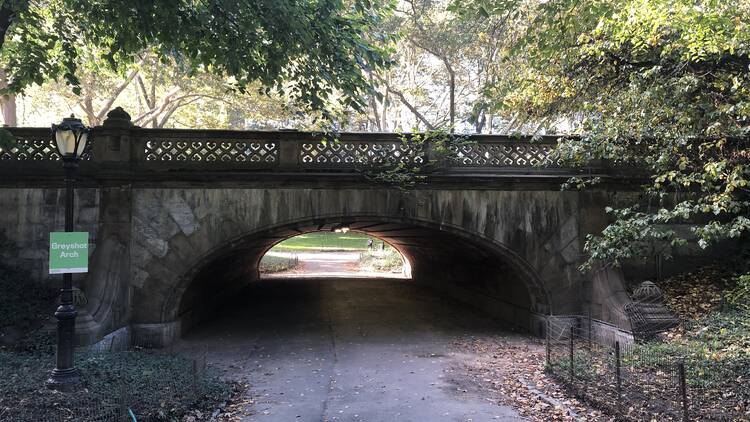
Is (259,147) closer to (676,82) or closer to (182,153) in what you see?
(182,153)

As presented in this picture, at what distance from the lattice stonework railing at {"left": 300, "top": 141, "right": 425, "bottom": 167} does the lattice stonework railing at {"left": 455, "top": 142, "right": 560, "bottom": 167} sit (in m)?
1.01

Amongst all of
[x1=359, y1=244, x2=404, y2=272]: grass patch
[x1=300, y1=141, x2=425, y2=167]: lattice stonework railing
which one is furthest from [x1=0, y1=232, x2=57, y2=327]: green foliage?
[x1=359, y1=244, x2=404, y2=272]: grass patch

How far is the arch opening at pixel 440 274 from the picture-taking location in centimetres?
1095

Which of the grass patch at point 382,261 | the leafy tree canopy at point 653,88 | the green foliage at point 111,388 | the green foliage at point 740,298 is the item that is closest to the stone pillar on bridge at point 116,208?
the green foliage at point 111,388

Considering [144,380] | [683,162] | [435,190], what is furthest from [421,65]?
[144,380]

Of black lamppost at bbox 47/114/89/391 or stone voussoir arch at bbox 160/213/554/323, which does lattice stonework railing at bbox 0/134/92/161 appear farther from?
black lamppost at bbox 47/114/89/391

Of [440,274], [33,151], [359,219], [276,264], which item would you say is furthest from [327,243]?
[33,151]

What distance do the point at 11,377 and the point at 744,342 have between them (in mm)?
10100

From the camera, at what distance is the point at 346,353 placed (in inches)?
395

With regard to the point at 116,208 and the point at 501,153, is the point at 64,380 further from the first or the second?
the point at 501,153

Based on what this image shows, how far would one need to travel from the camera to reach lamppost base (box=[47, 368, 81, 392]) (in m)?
6.07

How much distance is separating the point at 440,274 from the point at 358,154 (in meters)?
8.38

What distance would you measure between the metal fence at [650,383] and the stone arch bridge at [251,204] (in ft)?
7.81

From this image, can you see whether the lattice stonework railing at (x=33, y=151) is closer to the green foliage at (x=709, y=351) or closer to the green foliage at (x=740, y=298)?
the green foliage at (x=709, y=351)
